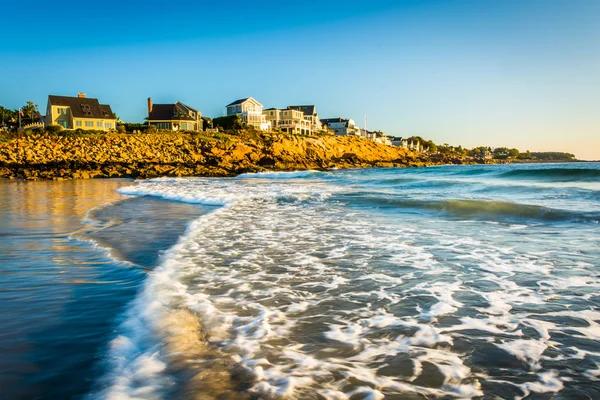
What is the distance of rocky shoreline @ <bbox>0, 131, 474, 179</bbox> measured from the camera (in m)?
40.8

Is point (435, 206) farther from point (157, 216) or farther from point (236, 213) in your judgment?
point (157, 216)

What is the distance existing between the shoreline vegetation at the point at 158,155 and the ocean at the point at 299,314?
31315 mm

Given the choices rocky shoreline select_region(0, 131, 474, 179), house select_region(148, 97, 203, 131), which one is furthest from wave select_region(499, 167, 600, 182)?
house select_region(148, 97, 203, 131)

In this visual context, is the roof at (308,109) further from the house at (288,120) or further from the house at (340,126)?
the house at (340,126)

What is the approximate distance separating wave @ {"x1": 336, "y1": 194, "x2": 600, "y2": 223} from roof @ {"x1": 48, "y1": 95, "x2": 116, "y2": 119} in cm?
6726

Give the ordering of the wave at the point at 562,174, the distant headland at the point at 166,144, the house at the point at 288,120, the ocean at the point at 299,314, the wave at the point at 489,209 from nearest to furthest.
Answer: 1. the ocean at the point at 299,314
2. the wave at the point at 489,209
3. the wave at the point at 562,174
4. the distant headland at the point at 166,144
5. the house at the point at 288,120

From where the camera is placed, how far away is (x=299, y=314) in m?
4.69

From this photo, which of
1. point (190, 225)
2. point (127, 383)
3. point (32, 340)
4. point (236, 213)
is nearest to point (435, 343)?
point (127, 383)

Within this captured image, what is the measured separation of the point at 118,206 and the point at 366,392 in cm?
1491

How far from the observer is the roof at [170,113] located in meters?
78.9

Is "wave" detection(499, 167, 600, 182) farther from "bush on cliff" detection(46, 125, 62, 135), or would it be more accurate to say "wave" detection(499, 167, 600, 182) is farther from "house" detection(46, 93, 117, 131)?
"house" detection(46, 93, 117, 131)

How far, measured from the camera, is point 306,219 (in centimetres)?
1244

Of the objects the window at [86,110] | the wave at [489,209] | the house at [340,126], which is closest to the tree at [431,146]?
the house at [340,126]

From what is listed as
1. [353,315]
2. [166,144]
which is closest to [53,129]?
[166,144]
